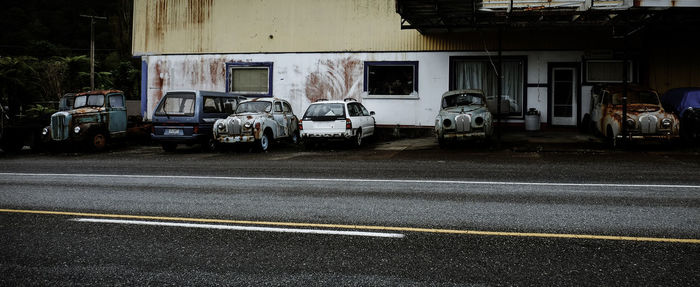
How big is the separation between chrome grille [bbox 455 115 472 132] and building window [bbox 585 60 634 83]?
23.5ft

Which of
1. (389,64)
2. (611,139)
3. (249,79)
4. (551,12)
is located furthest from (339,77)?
(611,139)

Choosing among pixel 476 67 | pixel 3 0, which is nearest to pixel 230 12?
pixel 476 67

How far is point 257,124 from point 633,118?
10.7 meters

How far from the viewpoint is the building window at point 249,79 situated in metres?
23.7

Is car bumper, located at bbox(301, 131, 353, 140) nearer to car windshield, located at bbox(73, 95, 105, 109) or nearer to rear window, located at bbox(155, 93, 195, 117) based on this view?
rear window, located at bbox(155, 93, 195, 117)

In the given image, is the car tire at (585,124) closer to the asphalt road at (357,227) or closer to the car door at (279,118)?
the asphalt road at (357,227)

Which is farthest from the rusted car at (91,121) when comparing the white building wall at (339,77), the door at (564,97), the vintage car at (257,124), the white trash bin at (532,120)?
the door at (564,97)

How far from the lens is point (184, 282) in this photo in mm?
4316

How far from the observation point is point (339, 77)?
22.8 meters

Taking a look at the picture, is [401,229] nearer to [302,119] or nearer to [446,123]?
[446,123]

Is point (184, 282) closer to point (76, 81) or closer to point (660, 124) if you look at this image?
point (660, 124)

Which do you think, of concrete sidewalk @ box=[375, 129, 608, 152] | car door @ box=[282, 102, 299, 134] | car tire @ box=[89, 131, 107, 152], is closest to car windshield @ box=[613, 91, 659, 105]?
concrete sidewalk @ box=[375, 129, 608, 152]

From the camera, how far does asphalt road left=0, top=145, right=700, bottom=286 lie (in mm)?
4477

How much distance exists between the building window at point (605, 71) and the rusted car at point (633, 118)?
8.83 ft
